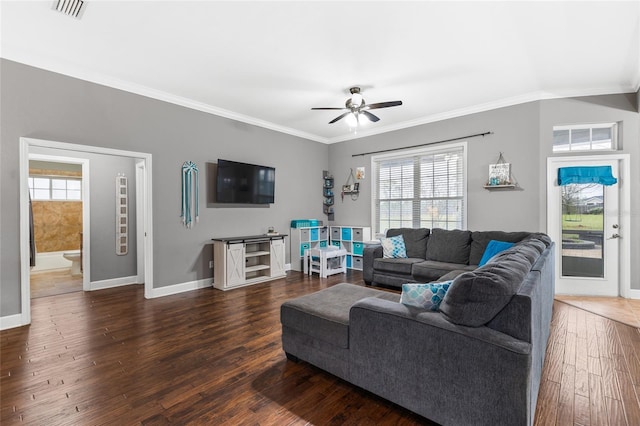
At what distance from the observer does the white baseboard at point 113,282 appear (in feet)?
15.7

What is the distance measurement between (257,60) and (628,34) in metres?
3.81

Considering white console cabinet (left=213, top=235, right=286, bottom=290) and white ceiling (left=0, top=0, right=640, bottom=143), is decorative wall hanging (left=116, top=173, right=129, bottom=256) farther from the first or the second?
white ceiling (left=0, top=0, right=640, bottom=143)

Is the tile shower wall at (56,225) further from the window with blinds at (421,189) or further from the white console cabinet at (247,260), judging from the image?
the window with blinds at (421,189)

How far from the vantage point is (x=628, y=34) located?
2930mm

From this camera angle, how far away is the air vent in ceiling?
2.48m

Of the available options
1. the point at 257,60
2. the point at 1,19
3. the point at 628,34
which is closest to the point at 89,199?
the point at 1,19

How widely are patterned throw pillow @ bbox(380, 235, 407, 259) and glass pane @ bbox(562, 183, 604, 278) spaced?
2329mm

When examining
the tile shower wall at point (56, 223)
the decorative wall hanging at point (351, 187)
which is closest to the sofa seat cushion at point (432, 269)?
the decorative wall hanging at point (351, 187)

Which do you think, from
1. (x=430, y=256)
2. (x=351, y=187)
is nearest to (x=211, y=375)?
(x=430, y=256)

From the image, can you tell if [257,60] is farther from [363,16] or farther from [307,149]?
[307,149]

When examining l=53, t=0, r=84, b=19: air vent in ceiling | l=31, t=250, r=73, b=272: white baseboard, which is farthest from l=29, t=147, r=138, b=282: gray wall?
l=53, t=0, r=84, b=19: air vent in ceiling

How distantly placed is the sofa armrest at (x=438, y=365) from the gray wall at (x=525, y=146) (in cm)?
381

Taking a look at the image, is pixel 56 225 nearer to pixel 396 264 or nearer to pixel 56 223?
pixel 56 223

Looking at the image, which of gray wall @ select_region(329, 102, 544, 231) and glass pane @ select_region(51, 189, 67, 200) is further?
glass pane @ select_region(51, 189, 67, 200)
